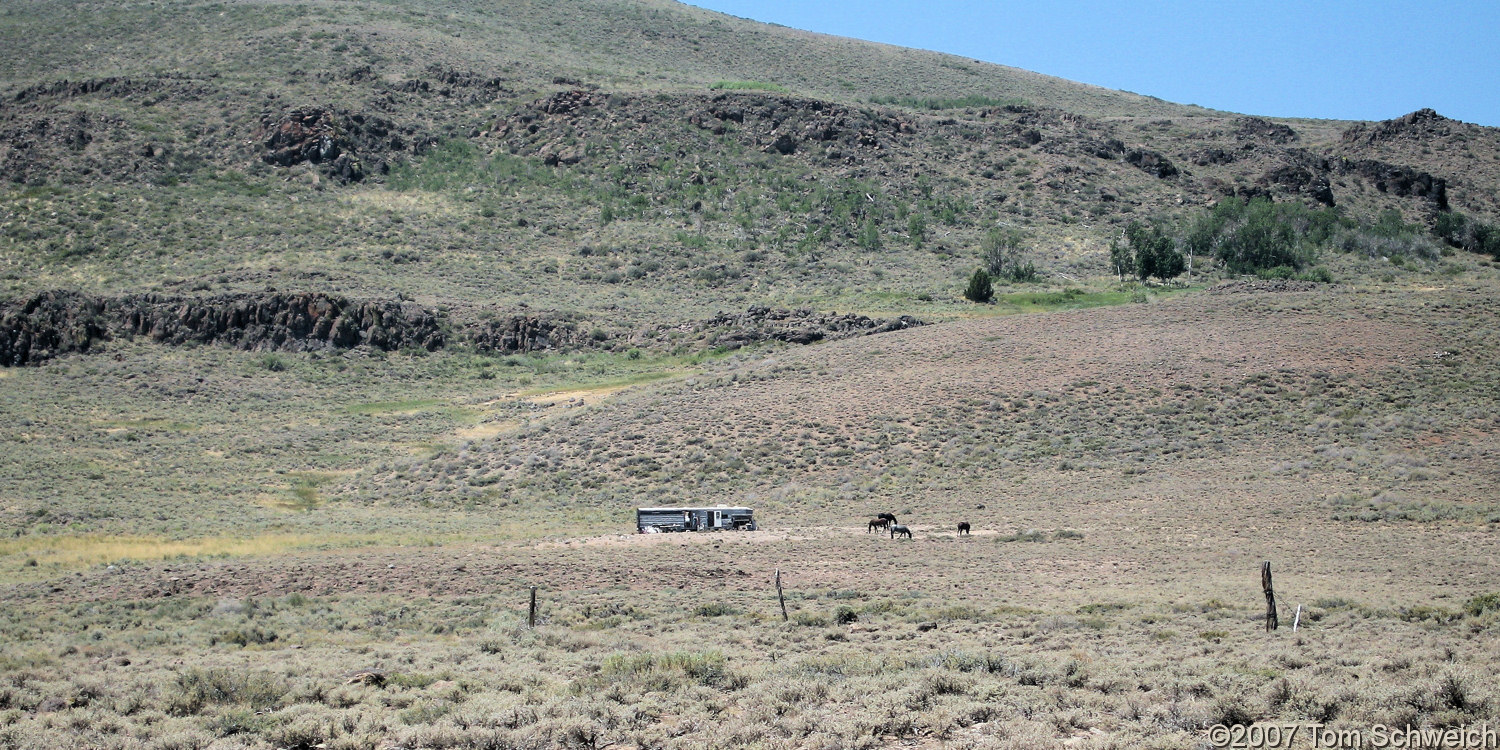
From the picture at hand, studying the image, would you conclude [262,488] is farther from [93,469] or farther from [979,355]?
[979,355]

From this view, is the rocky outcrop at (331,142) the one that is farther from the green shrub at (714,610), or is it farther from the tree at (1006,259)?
the green shrub at (714,610)

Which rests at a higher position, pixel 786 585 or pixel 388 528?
pixel 786 585

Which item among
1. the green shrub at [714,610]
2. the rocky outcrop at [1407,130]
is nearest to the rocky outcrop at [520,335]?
the green shrub at [714,610]

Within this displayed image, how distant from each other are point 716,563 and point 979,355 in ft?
78.7

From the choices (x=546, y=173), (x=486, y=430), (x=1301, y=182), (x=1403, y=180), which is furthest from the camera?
(x=1403, y=180)

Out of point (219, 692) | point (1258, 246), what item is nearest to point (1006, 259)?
point (1258, 246)

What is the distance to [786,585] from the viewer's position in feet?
71.4

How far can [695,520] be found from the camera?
2977 cm

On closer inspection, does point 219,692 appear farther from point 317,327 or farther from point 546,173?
point 546,173

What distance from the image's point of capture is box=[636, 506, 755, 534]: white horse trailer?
29.7 m

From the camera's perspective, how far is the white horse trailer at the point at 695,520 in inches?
1168

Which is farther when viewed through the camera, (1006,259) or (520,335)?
(1006,259)

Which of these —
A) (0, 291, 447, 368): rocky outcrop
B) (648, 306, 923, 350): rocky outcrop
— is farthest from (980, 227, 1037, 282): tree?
(0, 291, 447, 368): rocky outcrop

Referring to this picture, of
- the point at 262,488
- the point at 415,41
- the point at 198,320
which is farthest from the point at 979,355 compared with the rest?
the point at 415,41
